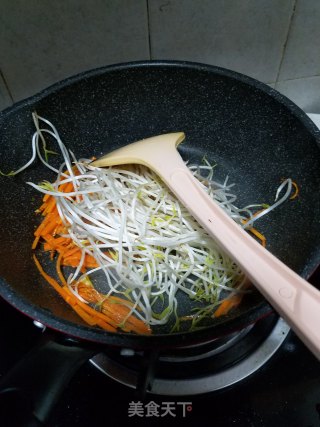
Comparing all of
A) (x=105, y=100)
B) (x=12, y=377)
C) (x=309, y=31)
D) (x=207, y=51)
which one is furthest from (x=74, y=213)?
(x=309, y=31)

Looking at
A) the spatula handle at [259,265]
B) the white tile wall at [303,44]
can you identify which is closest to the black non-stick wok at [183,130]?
the spatula handle at [259,265]

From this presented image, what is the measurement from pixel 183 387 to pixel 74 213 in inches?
17.9

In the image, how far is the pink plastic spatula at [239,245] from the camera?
1.57 feet

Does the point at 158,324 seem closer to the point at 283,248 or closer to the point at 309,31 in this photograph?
the point at 283,248

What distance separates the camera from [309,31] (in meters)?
0.94

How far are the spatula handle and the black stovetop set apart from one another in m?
0.24

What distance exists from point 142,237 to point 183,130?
348 millimetres

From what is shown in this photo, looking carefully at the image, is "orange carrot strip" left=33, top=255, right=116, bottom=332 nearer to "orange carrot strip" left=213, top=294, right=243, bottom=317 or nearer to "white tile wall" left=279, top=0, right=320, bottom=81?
"orange carrot strip" left=213, top=294, right=243, bottom=317

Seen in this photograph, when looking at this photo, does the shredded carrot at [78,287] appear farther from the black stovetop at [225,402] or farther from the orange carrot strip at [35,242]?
the black stovetop at [225,402]

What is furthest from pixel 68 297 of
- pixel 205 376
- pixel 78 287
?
pixel 205 376

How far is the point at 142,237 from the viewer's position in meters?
0.83

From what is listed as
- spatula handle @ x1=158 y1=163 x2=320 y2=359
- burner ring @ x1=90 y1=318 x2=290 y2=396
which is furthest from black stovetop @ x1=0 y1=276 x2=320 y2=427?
spatula handle @ x1=158 y1=163 x2=320 y2=359

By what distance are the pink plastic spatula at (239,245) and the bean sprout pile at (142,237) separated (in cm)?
8

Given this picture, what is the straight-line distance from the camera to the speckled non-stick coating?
0.76m
